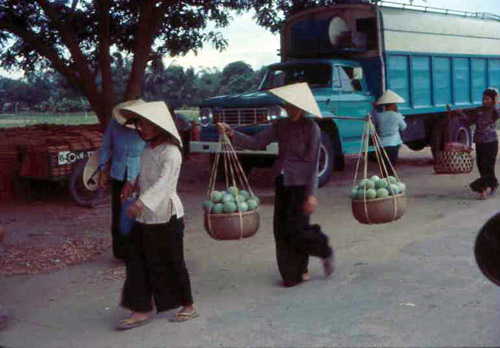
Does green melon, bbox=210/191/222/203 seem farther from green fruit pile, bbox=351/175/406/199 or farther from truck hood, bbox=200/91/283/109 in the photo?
truck hood, bbox=200/91/283/109

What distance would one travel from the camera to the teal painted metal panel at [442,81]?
15.7 meters

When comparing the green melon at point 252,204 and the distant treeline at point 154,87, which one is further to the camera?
the distant treeline at point 154,87

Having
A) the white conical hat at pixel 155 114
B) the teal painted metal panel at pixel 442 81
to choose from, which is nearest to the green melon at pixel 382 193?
the white conical hat at pixel 155 114

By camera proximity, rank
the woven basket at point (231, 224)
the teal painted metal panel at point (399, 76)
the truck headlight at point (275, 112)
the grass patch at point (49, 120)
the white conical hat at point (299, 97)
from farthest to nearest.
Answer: the grass patch at point (49, 120) < the teal painted metal panel at point (399, 76) < the truck headlight at point (275, 112) < the woven basket at point (231, 224) < the white conical hat at point (299, 97)

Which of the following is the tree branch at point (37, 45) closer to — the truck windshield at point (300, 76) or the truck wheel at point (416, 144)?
the truck windshield at point (300, 76)

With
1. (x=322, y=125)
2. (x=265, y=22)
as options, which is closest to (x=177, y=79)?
(x=265, y=22)

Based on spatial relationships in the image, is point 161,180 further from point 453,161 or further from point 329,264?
point 453,161

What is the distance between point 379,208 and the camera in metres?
6.65

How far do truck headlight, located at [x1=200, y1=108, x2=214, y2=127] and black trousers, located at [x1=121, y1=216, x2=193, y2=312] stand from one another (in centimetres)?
818

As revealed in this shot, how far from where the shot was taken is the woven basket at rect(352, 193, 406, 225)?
665 cm

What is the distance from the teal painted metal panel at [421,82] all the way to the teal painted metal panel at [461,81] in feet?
3.71

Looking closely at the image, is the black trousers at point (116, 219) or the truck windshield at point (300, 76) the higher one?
the truck windshield at point (300, 76)

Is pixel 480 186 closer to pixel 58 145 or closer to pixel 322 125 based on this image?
pixel 322 125

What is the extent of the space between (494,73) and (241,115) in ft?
26.7
